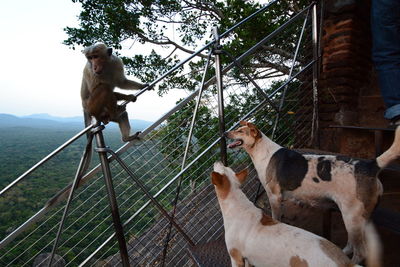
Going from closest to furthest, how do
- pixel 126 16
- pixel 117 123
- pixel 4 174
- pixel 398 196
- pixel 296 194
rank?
pixel 296 194 → pixel 398 196 → pixel 117 123 → pixel 126 16 → pixel 4 174

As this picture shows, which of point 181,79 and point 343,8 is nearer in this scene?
point 343,8

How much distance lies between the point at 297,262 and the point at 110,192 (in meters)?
1.16

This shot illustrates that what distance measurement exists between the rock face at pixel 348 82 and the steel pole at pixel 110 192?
8.70ft

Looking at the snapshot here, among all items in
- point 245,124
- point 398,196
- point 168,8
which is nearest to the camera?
point 245,124

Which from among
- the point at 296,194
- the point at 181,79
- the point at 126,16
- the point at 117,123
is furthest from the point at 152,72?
the point at 296,194

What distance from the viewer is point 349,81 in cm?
329

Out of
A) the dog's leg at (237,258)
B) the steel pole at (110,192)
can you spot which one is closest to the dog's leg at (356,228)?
the dog's leg at (237,258)

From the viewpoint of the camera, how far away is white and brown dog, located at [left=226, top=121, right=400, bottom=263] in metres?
1.64

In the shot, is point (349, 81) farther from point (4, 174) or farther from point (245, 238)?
point (4, 174)

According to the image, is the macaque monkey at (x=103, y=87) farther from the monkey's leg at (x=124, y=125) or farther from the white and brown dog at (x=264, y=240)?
the white and brown dog at (x=264, y=240)

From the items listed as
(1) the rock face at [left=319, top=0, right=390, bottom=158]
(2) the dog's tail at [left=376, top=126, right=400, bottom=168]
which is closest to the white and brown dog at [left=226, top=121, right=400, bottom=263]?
(2) the dog's tail at [left=376, top=126, right=400, bottom=168]

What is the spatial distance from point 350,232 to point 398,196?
3.94 ft

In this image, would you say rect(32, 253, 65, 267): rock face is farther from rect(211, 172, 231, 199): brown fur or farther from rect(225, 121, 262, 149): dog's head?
rect(225, 121, 262, 149): dog's head

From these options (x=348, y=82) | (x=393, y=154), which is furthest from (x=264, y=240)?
(x=348, y=82)
